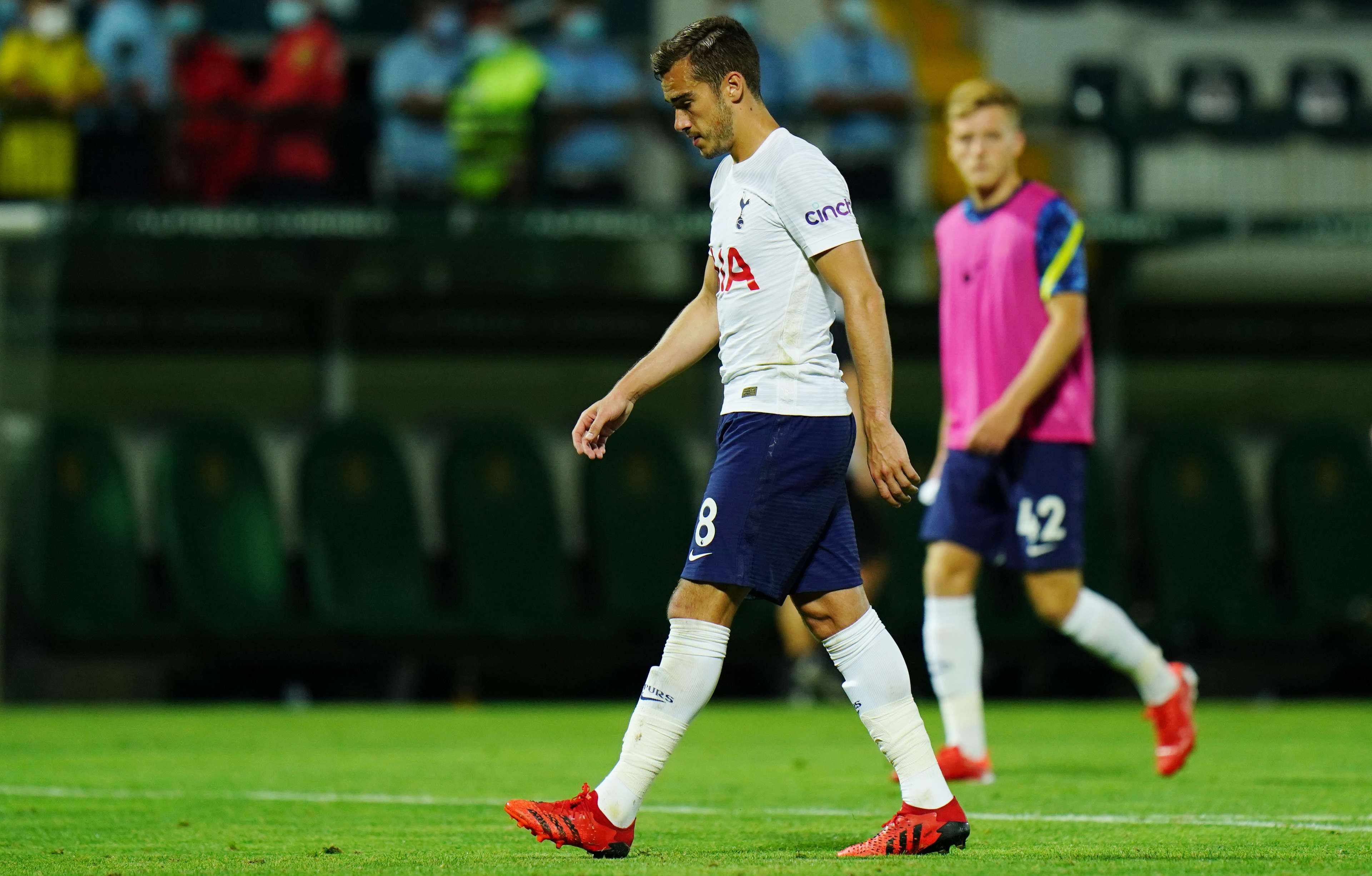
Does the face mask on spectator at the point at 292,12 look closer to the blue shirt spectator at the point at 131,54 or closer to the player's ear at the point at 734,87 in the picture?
the blue shirt spectator at the point at 131,54

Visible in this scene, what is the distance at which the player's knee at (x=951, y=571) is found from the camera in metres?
7.94

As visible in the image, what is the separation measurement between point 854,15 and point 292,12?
4.03m

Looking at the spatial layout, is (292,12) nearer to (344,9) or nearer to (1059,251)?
(344,9)

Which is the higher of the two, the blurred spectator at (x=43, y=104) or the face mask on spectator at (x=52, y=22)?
the face mask on spectator at (x=52, y=22)

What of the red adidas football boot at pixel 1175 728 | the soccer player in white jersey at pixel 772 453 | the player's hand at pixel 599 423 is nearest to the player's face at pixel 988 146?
the red adidas football boot at pixel 1175 728

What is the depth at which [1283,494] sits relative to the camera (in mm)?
16203

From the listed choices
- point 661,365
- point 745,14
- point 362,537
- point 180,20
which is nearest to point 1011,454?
point 661,365

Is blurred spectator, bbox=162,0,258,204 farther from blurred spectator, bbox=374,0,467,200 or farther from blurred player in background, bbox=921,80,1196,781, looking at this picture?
blurred player in background, bbox=921,80,1196,781

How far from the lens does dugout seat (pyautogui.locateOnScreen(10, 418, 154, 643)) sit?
14.7m

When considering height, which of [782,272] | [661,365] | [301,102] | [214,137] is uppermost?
[301,102]

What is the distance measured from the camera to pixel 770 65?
15.8 meters

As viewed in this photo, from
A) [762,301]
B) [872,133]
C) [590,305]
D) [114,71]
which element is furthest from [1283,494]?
[762,301]

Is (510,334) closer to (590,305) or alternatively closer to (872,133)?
(590,305)

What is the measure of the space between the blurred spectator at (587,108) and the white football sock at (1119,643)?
7.65 meters
